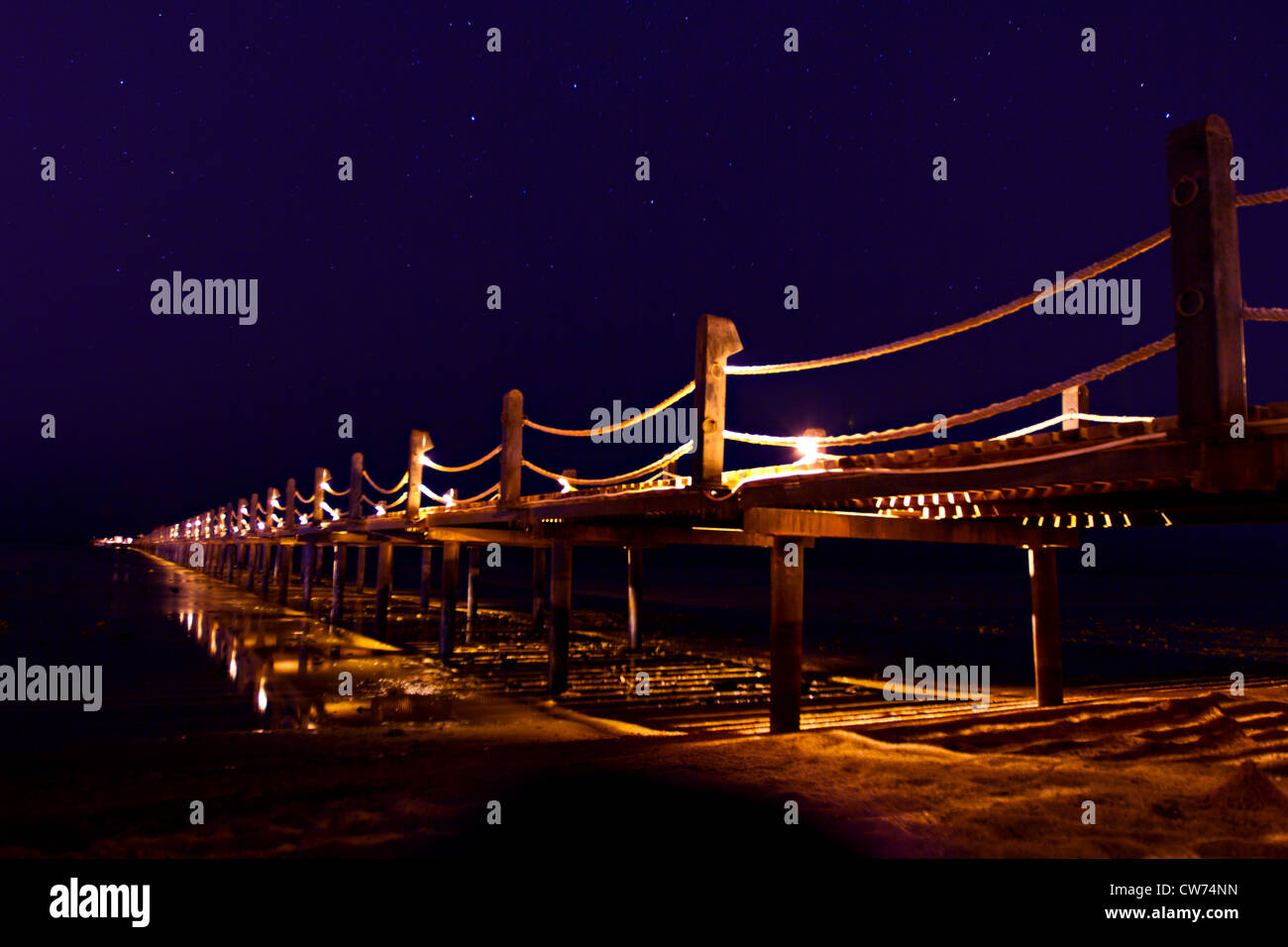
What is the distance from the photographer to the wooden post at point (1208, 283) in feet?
11.7

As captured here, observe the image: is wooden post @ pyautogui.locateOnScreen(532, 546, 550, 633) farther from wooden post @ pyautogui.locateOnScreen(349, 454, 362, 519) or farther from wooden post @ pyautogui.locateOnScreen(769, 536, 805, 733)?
wooden post @ pyautogui.locateOnScreen(769, 536, 805, 733)

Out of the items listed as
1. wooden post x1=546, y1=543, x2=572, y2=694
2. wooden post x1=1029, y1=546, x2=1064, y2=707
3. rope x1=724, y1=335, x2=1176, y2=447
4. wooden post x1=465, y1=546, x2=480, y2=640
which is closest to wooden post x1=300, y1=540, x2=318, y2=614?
wooden post x1=465, y1=546, x2=480, y2=640

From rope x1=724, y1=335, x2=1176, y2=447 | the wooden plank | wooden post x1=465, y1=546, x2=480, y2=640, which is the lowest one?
wooden post x1=465, y1=546, x2=480, y2=640

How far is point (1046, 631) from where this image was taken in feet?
34.9

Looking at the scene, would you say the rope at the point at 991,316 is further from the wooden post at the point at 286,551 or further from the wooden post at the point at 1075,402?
the wooden post at the point at 286,551

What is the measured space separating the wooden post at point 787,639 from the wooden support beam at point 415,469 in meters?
9.71

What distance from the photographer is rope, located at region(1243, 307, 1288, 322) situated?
3.66 m

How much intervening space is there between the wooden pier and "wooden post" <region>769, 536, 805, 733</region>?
0.06 feet

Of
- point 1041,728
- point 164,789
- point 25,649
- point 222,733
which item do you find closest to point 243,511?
point 25,649

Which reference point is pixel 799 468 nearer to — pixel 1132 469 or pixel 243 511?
pixel 1132 469

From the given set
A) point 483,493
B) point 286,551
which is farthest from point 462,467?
point 286,551

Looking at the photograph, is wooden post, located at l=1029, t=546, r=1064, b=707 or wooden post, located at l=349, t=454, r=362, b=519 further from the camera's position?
wooden post, located at l=349, t=454, r=362, b=519

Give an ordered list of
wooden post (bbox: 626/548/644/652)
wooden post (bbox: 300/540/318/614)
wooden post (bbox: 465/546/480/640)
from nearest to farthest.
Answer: wooden post (bbox: 626/548/644/652)
wooden post (bbox: 465/546/480/640)
wooden post (bbox: 300/540/318/614)

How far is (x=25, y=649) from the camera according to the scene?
52.6 ft
